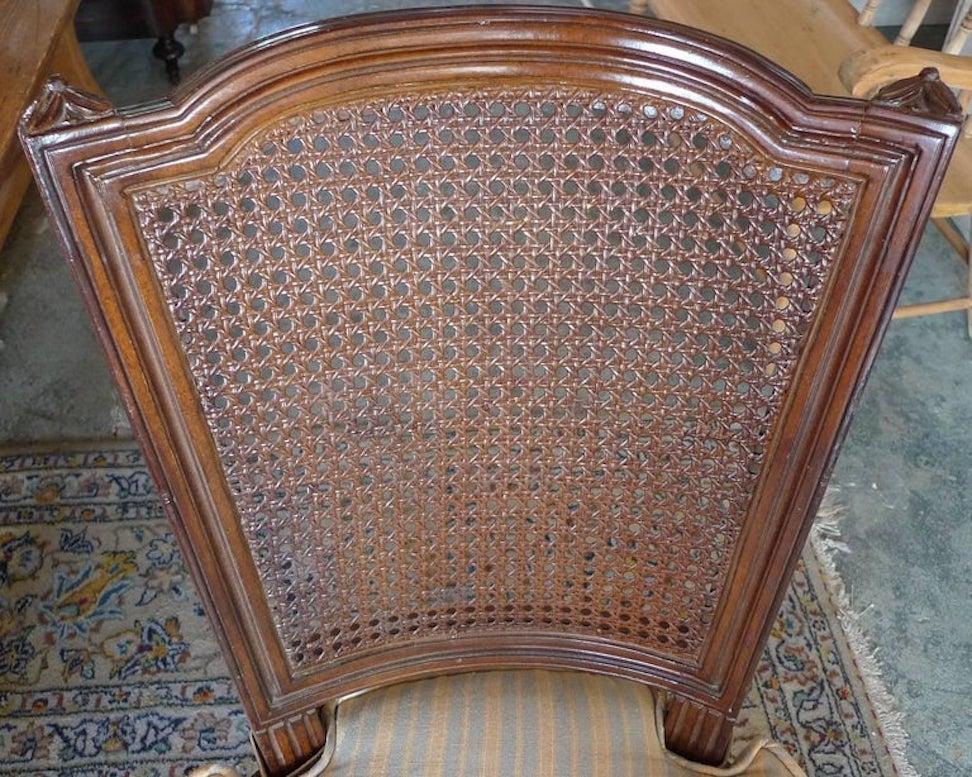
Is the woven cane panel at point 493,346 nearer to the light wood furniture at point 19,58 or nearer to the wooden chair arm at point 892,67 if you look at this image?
the wooden chair arm at point 892,67

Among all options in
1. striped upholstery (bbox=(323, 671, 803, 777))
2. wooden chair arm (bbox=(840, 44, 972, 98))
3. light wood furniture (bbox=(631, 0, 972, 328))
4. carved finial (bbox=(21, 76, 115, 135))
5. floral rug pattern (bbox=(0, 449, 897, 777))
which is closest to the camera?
carved finial (bbox=(21, 76, 115, 135))

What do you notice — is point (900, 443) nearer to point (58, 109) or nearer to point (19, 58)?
point (58, 109)

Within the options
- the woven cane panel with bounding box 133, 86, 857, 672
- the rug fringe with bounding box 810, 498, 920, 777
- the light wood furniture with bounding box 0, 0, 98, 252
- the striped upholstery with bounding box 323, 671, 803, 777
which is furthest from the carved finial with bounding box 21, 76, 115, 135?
the rug fringe with bounding box 810, 498, 920, 777

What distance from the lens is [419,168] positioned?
563 millimetres

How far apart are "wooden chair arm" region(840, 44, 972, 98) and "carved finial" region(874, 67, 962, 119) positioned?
0.83 m

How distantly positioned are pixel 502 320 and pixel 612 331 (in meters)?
0.08

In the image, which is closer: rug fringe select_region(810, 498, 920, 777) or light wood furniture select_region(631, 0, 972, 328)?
rug fringe select_region(810, 498, 920, 777)

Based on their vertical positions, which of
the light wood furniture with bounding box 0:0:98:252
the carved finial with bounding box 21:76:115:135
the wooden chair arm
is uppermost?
the carved finial with bounding box 21:76:115:135

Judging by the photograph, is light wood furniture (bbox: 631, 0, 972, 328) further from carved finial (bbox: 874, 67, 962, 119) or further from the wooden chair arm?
carved finial (bbox: 874, 67, 962, 119)

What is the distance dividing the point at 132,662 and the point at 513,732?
35.9 inches

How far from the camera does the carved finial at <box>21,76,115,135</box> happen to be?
48cm

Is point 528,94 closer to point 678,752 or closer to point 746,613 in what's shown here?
point 746,613

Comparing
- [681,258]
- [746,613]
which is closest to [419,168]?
[681,258]

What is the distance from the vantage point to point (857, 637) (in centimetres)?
154
